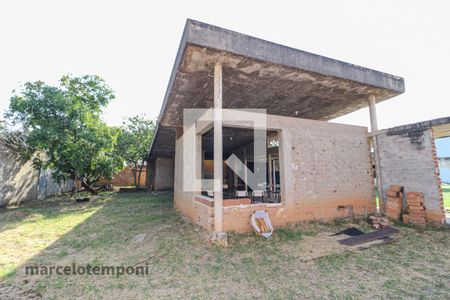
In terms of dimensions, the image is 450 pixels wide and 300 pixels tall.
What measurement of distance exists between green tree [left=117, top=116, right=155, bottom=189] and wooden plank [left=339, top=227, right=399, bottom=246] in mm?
13950

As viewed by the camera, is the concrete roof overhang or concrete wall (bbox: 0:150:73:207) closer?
the concrete roof overhang

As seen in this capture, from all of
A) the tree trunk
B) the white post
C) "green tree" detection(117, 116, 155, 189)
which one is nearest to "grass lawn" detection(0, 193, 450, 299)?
the white post

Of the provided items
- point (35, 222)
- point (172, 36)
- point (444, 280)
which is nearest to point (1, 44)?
point (35, 222)

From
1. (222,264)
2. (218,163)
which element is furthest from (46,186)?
(222,264)

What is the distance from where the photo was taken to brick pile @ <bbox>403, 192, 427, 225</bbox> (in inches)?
202

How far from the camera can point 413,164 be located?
551 centimetres

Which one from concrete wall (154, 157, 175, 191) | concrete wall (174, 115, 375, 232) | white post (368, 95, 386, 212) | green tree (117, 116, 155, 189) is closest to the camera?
concrete wall (174, 115, 375, 232)

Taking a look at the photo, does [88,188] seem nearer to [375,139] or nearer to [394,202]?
[375,139]

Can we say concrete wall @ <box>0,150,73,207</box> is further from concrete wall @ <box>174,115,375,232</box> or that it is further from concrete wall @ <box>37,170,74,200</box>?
concrete wall @ <box>174,115,375,232</box>

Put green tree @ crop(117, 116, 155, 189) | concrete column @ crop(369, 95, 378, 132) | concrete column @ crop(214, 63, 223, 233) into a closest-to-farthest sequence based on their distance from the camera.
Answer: concrete column @ crop(214, 63, 223, 233) < concrete column @ crop(369, 95, 378, 132) < green tree @ crop(117, 116, 155, 189)

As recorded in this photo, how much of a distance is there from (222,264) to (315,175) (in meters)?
3.41

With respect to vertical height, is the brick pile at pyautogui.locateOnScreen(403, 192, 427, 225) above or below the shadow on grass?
above

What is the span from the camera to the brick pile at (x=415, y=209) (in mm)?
5129

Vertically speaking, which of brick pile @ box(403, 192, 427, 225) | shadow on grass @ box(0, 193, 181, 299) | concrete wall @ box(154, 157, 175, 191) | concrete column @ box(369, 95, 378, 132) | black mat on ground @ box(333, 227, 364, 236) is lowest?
shadow on grass @ box(0, 193, 181, 299)
